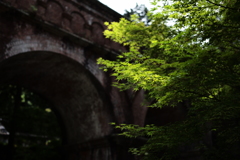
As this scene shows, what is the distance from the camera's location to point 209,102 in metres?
3.75

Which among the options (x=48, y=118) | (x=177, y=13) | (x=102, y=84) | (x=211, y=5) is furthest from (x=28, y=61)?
(x=48, y=118)

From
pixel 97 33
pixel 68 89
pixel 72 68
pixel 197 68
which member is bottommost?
pixel 197 68

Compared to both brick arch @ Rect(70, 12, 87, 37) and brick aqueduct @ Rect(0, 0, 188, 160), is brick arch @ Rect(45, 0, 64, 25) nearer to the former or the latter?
brick aqueduct @ Rect(0, 0, 188, 160)

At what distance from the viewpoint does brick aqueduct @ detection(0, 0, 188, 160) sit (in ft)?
21.1

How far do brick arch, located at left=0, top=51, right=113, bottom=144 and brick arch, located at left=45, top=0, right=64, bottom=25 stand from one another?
1.05 metres

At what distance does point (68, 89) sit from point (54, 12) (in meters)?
2.68

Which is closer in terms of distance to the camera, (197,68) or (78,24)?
(197,68)

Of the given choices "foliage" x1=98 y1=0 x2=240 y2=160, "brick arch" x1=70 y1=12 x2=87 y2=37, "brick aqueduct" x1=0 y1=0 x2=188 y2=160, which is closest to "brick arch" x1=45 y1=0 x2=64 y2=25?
"brick aqueduct" x1=0 y1=0 x2=188 y2=160

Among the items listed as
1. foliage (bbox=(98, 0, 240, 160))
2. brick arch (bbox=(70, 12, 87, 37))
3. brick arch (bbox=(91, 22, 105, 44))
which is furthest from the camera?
brick arch (bbox=(91, 22, 105, 44))

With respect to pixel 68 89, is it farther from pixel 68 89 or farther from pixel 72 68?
pixel 72 68

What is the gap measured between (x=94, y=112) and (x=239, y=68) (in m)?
5.59

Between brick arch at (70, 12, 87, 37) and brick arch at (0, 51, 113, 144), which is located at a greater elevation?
brick arch at (70, 12, 87, 37)

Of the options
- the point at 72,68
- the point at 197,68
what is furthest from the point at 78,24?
the point at 197,68

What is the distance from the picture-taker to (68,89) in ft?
28.0
